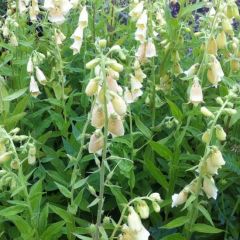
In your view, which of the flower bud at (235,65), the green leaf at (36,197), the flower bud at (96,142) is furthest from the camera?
the flower bud at (235,65)

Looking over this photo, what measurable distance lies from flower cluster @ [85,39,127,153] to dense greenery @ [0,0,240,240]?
0.04ft

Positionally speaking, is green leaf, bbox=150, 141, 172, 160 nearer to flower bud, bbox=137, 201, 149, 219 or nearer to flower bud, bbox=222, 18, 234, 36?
flower bud, bbox=222, 18, 234, 36

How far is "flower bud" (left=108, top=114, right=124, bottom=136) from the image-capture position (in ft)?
6.24

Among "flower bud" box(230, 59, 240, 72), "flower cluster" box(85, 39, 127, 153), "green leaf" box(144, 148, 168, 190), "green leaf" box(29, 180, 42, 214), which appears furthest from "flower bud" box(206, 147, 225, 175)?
"flower bud" box(230, 59, 240, 72)

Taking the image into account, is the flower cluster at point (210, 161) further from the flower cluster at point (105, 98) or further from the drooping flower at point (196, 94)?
the flower cluster at point (105, 98)

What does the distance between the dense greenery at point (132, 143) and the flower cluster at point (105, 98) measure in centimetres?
1

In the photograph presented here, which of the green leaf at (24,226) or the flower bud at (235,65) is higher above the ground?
the flower bud at (235,65)

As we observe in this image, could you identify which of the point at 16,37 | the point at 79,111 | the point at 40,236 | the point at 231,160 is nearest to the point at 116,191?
the point at 40,236

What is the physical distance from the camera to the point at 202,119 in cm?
318

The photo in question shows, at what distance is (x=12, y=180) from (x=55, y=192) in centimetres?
86

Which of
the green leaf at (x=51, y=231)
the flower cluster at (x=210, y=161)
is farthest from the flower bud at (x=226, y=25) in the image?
the green leaf at (x=51, y=231)

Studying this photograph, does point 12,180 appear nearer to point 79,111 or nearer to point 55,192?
point 55,192

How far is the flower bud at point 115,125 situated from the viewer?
1901 millimetres

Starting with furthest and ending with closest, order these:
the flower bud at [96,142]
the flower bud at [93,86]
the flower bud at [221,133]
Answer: the flower bud at [221,133] < the flower bud at [96,142] < the flower bud at [93,86]
